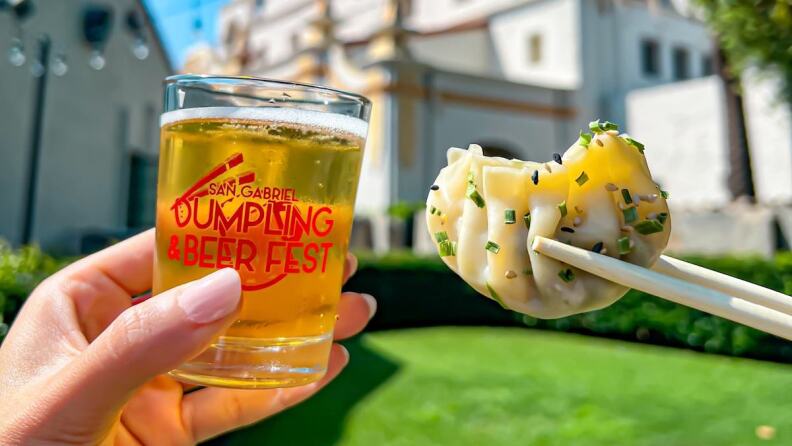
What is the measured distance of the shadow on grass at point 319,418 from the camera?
13.8ft

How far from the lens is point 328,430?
14.3 feet

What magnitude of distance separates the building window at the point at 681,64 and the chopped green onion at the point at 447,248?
2382cm

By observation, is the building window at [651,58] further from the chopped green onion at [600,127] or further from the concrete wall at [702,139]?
the chopped green onion at [600,127]

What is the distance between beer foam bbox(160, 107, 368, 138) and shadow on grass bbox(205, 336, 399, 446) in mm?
3327

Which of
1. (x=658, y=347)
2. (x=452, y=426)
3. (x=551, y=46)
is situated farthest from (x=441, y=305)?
(x=551, y=46)

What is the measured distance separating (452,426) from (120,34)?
12.8 meters

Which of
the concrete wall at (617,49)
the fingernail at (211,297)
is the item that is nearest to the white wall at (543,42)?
the concrete wall at (617,49)

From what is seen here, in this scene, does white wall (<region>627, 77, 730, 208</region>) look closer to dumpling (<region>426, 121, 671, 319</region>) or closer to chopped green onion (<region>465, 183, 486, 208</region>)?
dumpling (<region>426, 121, 671, 319</region>)

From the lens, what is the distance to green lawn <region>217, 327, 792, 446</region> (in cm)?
418

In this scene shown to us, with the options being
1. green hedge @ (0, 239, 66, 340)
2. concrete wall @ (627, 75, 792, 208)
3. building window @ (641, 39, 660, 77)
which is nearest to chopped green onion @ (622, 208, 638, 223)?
green hedge @ (0, 239, 66, 340)

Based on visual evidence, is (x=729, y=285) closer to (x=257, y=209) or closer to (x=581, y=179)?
(x=581, y=179)

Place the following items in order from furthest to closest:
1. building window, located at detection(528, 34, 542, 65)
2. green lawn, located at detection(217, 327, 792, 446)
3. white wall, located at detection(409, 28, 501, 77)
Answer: white wall, located at detection(409, 28, 501, 77)
building window, located at detection(528, 34, 542, 65)
green lawn, located at detection(217, 327, 792, 446)

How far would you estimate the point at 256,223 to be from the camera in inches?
46.1

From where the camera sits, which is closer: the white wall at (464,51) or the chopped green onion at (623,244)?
the chopped green onion at (623,244)
